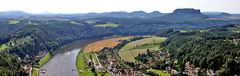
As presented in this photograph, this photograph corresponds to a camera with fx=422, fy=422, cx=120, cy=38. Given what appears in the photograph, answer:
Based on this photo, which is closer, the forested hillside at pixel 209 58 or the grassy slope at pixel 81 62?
the forested hillside at pixel 209 58

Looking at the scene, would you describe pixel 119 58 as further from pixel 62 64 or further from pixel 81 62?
pixel 62 64

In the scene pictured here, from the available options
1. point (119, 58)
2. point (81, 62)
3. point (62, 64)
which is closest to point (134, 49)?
point (119, 58)

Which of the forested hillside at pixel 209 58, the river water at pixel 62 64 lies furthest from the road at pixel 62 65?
the forested hillside at pixel 209 58

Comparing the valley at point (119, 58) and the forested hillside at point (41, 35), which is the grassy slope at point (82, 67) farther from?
the forested hillside at point (41, 35)

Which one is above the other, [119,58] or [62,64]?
[119,58]

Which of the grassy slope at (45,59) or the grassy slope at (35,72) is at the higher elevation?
the grassy slope at (35,72)

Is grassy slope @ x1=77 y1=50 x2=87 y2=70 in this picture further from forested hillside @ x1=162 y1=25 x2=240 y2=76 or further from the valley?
forested hillside @ x1=162 y1=25 x2=240 y2=76

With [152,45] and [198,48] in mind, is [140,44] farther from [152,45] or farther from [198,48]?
[198,48]

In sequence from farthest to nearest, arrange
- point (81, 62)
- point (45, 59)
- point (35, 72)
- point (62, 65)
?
1. point (45, 59)
2. point (81, 62)
3. point (62, 65)
4. point (35, 72)

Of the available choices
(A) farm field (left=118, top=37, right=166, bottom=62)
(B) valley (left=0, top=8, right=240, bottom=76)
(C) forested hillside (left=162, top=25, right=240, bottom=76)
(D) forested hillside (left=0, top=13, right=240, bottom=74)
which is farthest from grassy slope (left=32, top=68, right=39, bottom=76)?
(C) forested hillside (left=162, top=25, right=240, bottom=76)
